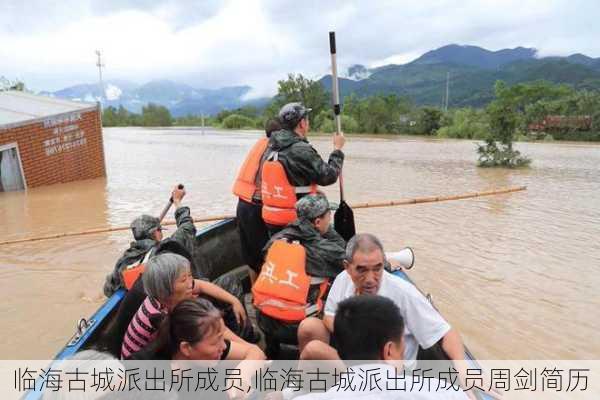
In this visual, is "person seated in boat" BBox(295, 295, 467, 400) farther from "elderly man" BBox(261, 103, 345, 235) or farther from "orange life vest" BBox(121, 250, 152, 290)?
"elderly man" BBox(261, 103, 345, 235)

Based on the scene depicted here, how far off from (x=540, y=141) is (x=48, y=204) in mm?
23024

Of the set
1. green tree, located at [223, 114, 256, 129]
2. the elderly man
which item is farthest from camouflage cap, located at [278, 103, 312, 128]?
green tree, located at [223, 114, 256, 129]

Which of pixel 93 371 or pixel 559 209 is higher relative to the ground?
pixel 93 371

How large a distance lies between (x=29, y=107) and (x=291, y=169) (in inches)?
385

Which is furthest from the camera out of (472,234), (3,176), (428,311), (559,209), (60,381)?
(3,176)

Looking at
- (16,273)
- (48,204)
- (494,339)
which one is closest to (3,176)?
(48,204)

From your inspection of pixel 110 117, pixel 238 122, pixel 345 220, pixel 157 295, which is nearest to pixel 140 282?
pixel 157 295

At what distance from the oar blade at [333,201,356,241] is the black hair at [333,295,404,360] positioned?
2160mm

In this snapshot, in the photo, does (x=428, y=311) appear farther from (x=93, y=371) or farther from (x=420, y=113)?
(x=420, y=113)

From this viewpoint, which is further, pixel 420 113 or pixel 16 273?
pixel 420 113

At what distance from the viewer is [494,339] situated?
3.38 metres

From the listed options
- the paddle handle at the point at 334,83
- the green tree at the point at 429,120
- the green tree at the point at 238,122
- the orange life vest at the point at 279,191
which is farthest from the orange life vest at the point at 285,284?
the green tree at the point at 238,122

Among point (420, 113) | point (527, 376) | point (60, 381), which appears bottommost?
point (527, 376)

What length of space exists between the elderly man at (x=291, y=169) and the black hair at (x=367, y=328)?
5.08ft
